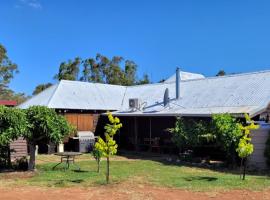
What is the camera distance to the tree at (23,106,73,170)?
47.7 feet

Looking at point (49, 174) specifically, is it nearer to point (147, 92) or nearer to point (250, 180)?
point (250, 180)

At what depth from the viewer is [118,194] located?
10203 millimetres

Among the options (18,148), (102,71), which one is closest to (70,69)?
(102,71)

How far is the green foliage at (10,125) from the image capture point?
45.4 feet

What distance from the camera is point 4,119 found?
13.9 m

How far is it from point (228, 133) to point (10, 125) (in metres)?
8.50

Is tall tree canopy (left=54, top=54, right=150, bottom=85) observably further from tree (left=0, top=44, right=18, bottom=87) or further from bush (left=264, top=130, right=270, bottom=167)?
bush (left=264, top=130, right=270, bottom=167)

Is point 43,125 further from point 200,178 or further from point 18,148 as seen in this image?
point 200,178

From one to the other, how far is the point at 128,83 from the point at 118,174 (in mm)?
37296

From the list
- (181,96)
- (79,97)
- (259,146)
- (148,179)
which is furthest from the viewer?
(79,97)

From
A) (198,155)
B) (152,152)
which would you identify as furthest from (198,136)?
(152,152)

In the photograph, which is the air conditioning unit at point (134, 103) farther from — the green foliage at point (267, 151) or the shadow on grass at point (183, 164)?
the green foliage at point (267, 151)

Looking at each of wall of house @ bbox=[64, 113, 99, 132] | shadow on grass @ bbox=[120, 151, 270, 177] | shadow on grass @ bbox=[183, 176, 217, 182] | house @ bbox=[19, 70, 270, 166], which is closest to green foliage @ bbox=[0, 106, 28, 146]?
shadow on grass @ bbox=[183, 176, 217, 182]

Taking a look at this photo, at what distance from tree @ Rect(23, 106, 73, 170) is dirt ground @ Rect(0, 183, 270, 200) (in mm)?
3644
